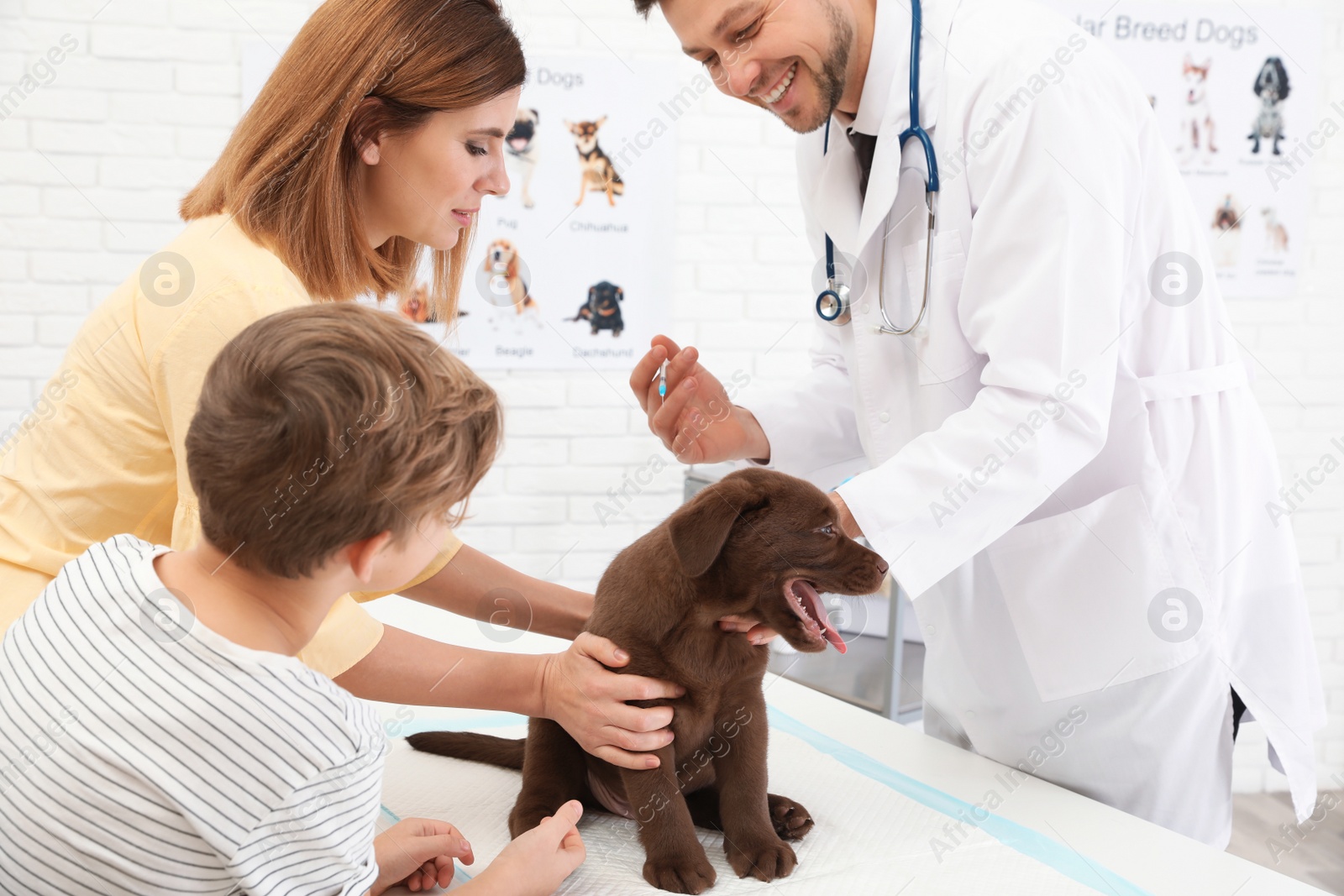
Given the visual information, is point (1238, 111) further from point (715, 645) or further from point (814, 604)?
point (715, 645)

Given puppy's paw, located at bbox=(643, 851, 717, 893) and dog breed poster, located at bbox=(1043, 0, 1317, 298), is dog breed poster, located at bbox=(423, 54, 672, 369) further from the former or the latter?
puppy's paw, located at bbox=(643, 851, 717, 893)

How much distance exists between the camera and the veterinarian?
113 centimetres

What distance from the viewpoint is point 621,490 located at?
291 cm

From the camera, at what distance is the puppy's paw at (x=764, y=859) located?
3.27 feet

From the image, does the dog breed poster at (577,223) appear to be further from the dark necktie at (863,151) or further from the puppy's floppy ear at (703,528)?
the puppy's floppy ear at (703,528)

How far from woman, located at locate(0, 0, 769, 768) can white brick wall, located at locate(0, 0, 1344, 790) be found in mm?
1558

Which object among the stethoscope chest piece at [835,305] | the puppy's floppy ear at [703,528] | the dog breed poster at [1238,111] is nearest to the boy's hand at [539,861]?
the puppy's floppy ear at [703,528]

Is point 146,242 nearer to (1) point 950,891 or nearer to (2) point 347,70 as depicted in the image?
(2) point 347,70

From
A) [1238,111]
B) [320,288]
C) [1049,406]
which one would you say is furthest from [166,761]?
[1238,111]

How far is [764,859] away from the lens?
100 cm

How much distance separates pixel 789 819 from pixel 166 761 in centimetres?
63

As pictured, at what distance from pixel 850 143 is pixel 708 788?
914mm

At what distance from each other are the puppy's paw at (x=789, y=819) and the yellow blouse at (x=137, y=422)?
0.46 m

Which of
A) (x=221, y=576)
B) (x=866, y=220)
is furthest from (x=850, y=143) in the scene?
(x=221, y=576)
